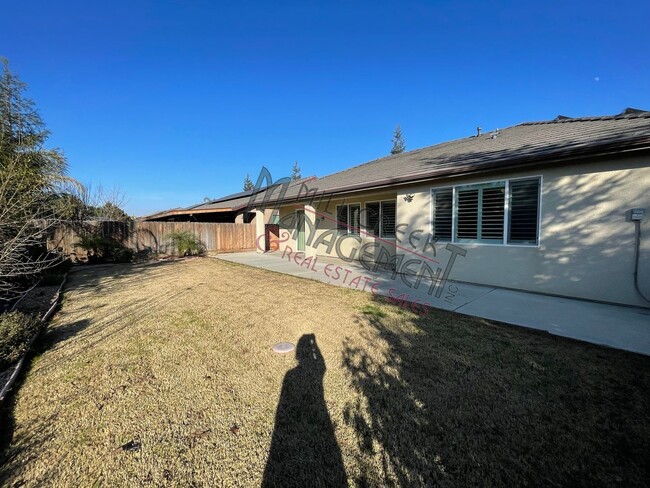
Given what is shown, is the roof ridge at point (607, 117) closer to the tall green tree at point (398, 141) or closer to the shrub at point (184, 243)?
the shrub at point (184, 243)

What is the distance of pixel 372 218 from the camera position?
10445mm

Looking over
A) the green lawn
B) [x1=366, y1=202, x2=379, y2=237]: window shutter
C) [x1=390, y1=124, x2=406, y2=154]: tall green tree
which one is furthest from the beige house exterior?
[x1=390, y1=124, x2=406, y2=154]: tall green tree

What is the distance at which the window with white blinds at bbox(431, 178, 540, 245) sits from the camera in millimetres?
6055

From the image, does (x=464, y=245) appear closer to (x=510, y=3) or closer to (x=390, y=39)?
(x=510, y=3)

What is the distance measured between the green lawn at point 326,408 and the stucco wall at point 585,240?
2.52 metres

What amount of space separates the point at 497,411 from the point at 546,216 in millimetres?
5153

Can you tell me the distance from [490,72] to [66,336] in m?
16.3

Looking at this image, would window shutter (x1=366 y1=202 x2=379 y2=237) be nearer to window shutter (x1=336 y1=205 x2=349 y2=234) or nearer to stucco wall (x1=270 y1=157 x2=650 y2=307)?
window shutter (x1=336 y1=205 x2=349 y2=234)

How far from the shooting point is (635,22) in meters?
7.02

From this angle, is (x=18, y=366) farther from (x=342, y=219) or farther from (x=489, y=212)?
(x=342, y=219)

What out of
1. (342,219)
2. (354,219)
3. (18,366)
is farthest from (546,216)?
(18,366)

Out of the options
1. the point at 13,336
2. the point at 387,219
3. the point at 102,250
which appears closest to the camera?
the point at 13,336

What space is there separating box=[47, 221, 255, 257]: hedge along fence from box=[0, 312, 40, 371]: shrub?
10.3m

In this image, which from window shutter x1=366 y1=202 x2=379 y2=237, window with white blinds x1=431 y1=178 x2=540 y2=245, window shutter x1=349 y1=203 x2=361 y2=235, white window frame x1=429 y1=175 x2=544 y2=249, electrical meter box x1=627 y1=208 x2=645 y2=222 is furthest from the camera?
window shutter x1=349 y1=203 x2=361 y2=235
